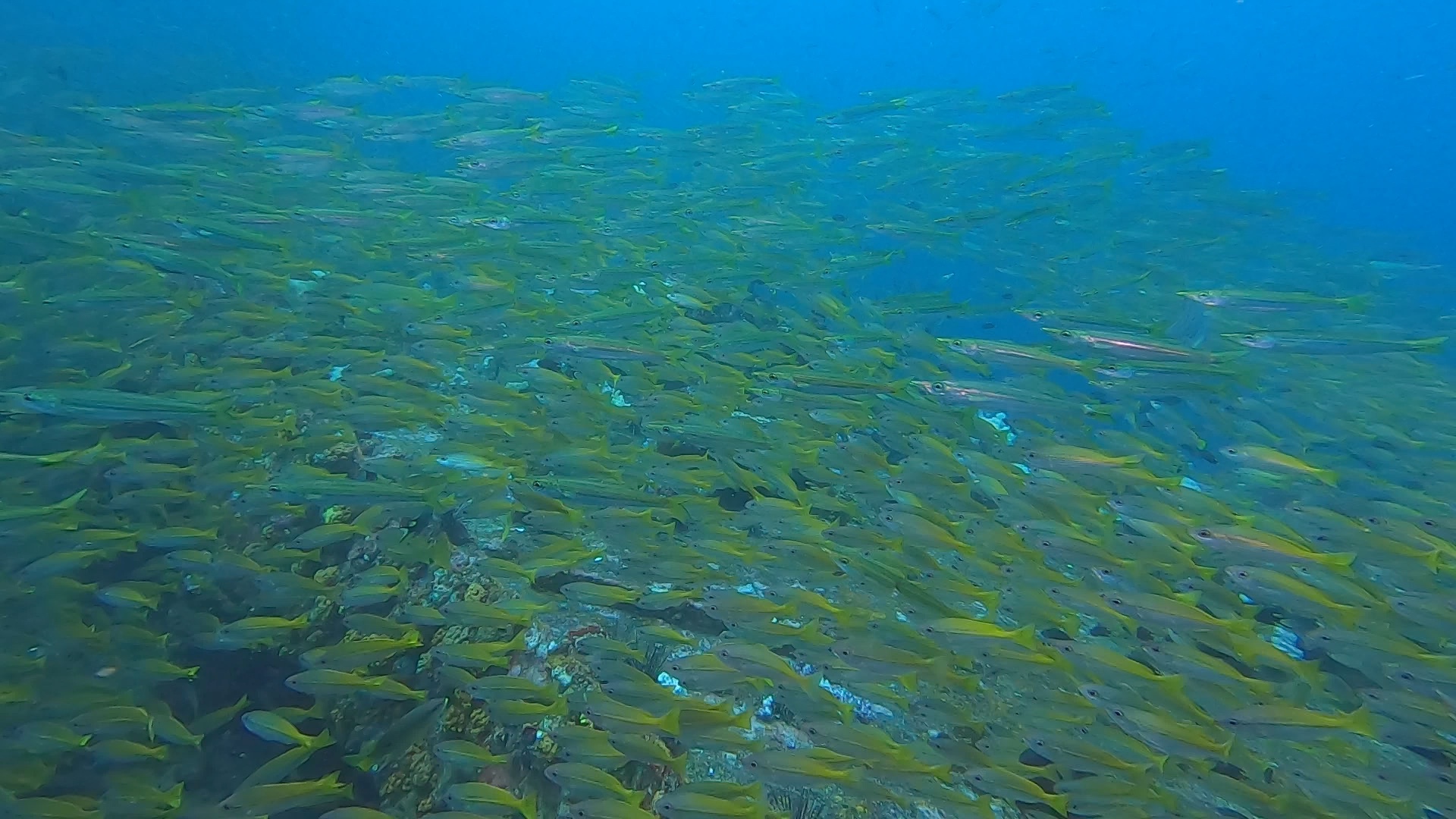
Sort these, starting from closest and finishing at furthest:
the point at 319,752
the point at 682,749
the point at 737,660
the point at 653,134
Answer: the point at 737,660 < the point at 682,749 < the point at 319,752 < the point at 653,134

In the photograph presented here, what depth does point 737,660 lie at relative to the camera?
12.3 ft

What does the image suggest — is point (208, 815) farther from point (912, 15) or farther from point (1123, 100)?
point (912, 15)

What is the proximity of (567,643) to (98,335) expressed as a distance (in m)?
5.12

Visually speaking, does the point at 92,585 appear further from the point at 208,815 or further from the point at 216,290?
the point at 216,290

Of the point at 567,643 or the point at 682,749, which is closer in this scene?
the point at 682,749

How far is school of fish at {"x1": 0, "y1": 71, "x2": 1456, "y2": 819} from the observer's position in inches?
145

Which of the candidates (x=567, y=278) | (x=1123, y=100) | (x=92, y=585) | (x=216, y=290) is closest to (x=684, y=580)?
(x=92, y=585)

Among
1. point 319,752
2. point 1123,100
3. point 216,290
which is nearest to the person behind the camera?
point 319,752

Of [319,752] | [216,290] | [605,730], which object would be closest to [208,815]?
[319,752]

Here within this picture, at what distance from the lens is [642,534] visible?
4750 millimetres

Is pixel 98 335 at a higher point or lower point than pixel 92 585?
higher

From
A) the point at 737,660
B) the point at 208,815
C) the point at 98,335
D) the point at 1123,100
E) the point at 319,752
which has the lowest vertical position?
the point at 1123,100

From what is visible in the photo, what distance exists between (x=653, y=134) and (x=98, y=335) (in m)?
9.20

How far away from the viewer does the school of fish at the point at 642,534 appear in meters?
3.70
